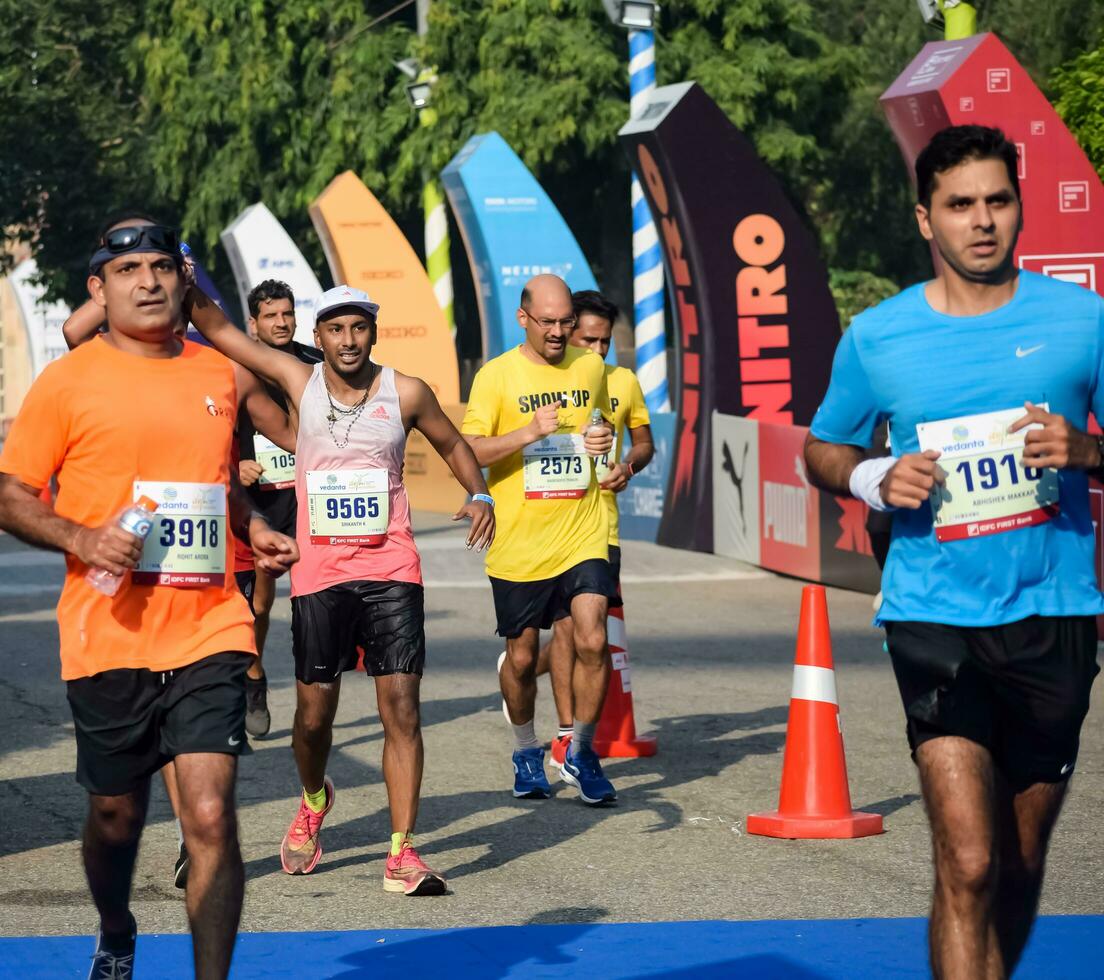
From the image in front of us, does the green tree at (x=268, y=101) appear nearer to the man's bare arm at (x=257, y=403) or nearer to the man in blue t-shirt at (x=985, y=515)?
the man's bare arm at (x=257, y=403)

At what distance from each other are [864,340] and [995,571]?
602mm

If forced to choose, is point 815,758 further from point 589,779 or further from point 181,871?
point 181,871

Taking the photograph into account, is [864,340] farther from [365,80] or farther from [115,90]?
[115,90]

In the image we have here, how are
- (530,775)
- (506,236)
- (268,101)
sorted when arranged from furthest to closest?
(268,101) < (506,236) < (530,775)

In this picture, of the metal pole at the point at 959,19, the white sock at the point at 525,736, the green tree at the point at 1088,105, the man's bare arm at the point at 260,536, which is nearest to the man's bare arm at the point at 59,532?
the man's bare arm at the point at 260,536

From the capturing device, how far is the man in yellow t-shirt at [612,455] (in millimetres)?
8961

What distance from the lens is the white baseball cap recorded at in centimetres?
723

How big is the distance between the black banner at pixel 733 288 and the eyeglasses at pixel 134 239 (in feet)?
45.9

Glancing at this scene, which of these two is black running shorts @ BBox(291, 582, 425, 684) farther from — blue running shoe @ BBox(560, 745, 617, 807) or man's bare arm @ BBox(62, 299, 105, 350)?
blue running shoe @ BBox(560, 745, 617, 807)

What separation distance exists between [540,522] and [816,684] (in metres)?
1.49

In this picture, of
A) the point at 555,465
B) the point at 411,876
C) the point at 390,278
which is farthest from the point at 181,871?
the point at 390,278

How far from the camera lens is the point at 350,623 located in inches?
289

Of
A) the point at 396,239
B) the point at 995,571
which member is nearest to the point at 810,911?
the point at 995,571

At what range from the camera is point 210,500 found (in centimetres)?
523
